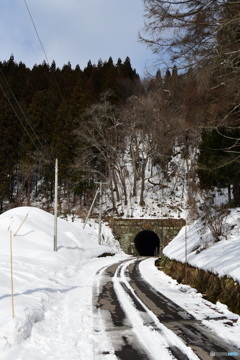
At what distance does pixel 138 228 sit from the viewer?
106 ft

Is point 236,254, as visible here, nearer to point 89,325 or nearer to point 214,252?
point 214,252

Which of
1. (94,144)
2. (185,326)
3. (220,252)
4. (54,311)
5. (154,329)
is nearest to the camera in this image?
(154,329)

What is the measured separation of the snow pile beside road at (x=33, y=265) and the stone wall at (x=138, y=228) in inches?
52.2

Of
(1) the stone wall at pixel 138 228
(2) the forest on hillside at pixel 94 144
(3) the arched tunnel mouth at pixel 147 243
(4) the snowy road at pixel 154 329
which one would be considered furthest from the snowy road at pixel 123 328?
(3) the arched tunnel mouth at pixel 147 243

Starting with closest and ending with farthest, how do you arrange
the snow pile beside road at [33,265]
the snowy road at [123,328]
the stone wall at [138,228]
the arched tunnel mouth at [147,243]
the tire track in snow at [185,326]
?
the snowy road at [123,328] < the tire track in snow at [185,326] < the snow pile beside road at [33,265] < the stone wall at [138,228] < the arched tunnel mouth at [147,243]

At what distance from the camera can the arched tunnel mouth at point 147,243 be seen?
3506 centimetres

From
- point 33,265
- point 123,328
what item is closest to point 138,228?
point 33,265

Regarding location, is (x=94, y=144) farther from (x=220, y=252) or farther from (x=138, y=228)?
(x=220, y=252)

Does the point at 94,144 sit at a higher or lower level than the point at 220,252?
higher

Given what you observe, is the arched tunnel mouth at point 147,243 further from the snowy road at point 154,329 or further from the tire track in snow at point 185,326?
the snowy road at point 154,329

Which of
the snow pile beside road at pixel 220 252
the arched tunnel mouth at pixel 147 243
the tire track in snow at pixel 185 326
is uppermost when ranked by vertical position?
the snow pile beside road at pixel 220 252

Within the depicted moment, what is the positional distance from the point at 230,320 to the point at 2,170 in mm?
37368

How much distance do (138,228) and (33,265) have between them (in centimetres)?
2018

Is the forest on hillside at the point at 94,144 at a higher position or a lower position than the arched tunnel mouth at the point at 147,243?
higher
